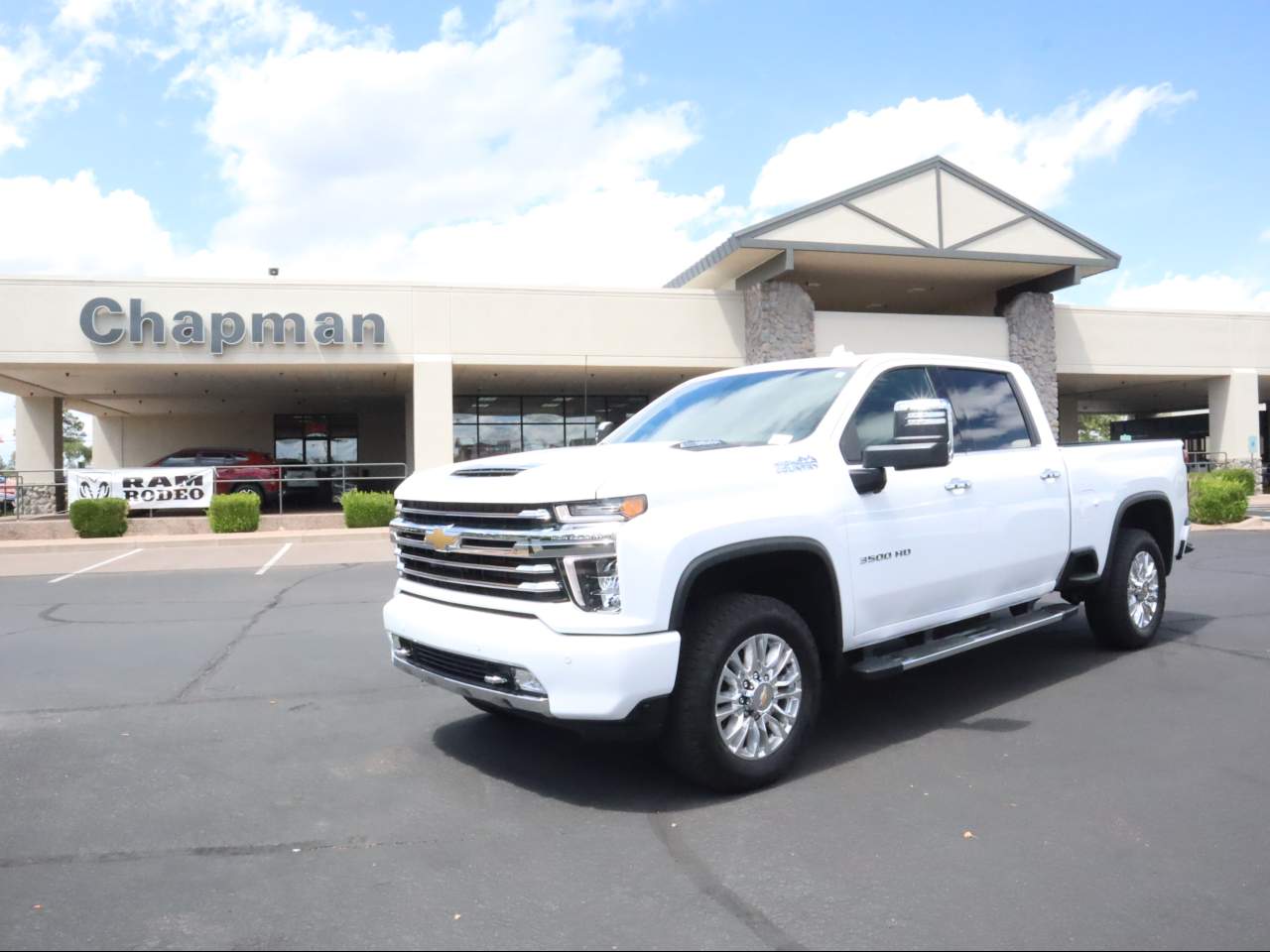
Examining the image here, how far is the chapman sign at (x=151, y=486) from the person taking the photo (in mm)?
20891

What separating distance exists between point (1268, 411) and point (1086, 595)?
42444mm

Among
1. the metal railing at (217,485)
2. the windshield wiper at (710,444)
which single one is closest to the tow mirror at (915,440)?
the windshield wiper at (710,444)

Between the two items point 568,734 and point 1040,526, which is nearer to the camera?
point 568,734

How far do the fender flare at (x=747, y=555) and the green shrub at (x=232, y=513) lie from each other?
57.3ft

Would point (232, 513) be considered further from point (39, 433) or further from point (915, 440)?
point (915, 440)

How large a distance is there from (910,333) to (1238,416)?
38.3ft

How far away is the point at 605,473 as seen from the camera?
4082 mm

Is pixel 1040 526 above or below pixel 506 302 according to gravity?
below

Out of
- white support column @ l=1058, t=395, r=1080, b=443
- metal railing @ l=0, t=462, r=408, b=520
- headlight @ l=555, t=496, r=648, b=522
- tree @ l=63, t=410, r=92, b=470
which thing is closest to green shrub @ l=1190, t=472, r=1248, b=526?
metal railing @ l=0, t=462, r=408, b=520

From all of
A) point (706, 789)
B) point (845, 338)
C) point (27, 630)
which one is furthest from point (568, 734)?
point (845, 338)

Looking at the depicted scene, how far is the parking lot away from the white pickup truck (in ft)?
1.44

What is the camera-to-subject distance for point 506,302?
74.1 feet

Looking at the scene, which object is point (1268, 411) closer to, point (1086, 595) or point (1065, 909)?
point (1086, 595)

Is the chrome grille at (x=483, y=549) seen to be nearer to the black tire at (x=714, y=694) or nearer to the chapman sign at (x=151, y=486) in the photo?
the black tire at (x=714, y=694)
